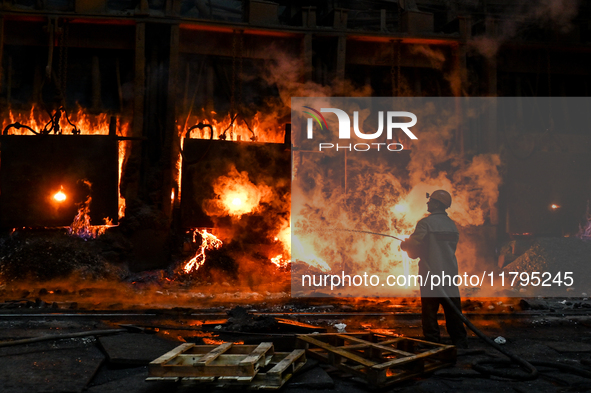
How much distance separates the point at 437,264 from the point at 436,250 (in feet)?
0.49

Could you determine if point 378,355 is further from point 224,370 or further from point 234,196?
point 234,196

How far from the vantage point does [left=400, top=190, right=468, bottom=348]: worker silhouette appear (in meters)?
4.72

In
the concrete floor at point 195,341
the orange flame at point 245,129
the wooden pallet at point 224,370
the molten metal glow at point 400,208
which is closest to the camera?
the wooden pallet at point 224,370

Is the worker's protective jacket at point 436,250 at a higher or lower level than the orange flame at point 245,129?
lower

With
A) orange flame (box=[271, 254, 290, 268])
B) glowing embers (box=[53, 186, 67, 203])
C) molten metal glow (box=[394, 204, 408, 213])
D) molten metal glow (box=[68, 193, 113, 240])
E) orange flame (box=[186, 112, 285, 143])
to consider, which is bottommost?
orange flame (box=[271, 254, 290, 268])

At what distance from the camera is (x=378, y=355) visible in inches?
162

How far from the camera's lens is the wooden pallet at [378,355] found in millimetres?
3590

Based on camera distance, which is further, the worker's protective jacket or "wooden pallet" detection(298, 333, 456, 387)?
the worker's protective jacket

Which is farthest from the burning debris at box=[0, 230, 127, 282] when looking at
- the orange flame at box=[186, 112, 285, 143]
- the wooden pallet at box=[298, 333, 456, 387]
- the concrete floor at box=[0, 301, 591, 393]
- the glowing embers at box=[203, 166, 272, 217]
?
the wooden pallet at box=[298, 333, 456, 387]

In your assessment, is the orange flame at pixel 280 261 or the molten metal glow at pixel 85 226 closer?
the molten metal glow at pixel 85 226

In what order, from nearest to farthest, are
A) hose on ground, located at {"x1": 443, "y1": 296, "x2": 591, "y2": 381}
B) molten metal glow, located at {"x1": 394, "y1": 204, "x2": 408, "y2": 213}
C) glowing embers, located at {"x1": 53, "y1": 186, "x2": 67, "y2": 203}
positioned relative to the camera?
hose on ground, located at {"x1": 443, "y1": 296, "x2": 591, "y2": 381}
glowing embers, located at {"x1": 53, "y1": 186, "x2": 67, "y2": 203}
molten metal glow, located at {"x1": 394, "y1": 204, "x2": 408, "y2": 213}

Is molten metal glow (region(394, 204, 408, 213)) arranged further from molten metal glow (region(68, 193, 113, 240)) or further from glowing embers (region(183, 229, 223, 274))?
molten metal glow (region(68, 193, 113, 240))

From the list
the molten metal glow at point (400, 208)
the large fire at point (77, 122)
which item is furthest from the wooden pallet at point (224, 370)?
the molten metal glow at point (400, 208)

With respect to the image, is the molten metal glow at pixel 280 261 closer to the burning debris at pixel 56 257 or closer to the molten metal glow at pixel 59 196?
the burning debris at pixel 56 257
